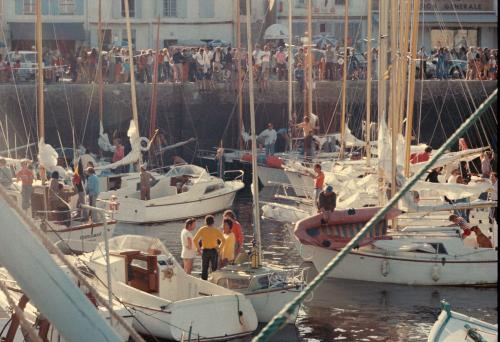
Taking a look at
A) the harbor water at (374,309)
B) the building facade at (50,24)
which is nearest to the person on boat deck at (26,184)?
the harbor water at (374,309)

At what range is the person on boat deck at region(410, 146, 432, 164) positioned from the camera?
29.3m

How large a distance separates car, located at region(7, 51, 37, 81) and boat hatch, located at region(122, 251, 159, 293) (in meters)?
25.4

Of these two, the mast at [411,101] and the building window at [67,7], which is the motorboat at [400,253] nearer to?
the mast at [411,101]

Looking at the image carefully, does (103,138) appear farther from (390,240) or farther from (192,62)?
(390,240)

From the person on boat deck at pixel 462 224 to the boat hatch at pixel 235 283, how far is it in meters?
5.49

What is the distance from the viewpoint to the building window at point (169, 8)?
57.8m

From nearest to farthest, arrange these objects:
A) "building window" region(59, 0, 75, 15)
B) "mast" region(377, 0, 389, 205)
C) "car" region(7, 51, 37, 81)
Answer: "mast" region(377, 0, 389, 205)
"car" region(7, 51, 37, 81)
"building window" region(59, 0, 75, 15)

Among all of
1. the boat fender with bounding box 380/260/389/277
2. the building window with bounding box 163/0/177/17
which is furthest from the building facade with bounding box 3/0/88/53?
the boat fender with bounding box 380/260/389/277

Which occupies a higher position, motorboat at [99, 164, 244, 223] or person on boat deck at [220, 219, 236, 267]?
person on boat deck at [220, 219, 236, 267]

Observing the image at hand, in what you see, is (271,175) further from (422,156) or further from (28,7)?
(28,7)

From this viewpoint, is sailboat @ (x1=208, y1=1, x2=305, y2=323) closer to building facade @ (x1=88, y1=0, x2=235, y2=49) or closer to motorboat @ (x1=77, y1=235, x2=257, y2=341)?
motorboat @ (x1=77, y1=235, x2=257, y2=341)

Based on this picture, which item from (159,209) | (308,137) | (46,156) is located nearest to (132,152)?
(159,209)

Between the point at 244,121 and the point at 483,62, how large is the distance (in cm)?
897

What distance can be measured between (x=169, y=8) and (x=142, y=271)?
41766 mm
